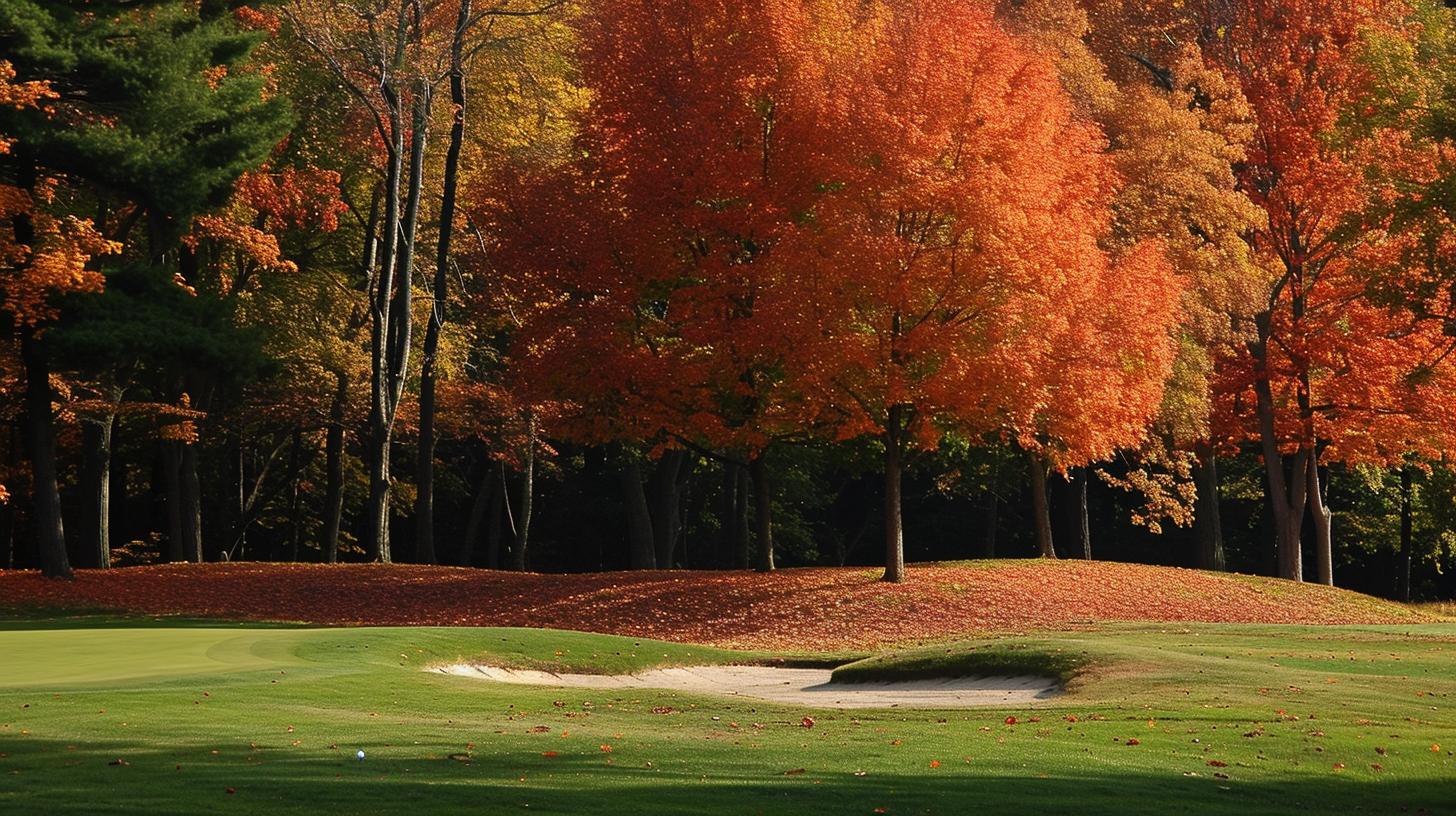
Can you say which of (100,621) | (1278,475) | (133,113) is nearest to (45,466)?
(100,621)

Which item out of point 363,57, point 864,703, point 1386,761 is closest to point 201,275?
point 363,57

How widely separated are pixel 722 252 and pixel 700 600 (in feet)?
21.7

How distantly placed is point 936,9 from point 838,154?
10.3ft

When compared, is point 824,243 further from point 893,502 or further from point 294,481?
point 294,481

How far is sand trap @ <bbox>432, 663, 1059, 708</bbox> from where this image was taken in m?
18.4

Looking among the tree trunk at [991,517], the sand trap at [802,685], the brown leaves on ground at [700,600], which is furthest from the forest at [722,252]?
the sand trap at [802,685]

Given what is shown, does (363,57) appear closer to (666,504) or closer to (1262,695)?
(666,504)

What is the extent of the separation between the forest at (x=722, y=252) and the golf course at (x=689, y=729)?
270 inches

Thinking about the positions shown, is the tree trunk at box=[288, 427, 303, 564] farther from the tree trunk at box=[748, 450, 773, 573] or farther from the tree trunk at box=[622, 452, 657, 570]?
the tree trunk at box=[748, 450, 773, 573]

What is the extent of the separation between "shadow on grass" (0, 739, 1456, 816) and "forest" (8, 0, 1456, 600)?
55.0 feet

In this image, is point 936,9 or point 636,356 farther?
point 636,356

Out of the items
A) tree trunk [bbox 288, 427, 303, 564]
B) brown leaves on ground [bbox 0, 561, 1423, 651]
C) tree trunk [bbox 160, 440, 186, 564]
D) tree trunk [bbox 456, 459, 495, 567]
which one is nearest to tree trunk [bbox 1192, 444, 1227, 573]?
brown leaves on ground [bbox 0, 561, 1423, 651]

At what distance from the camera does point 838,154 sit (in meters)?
28.3

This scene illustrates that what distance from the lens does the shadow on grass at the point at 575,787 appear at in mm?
9094
